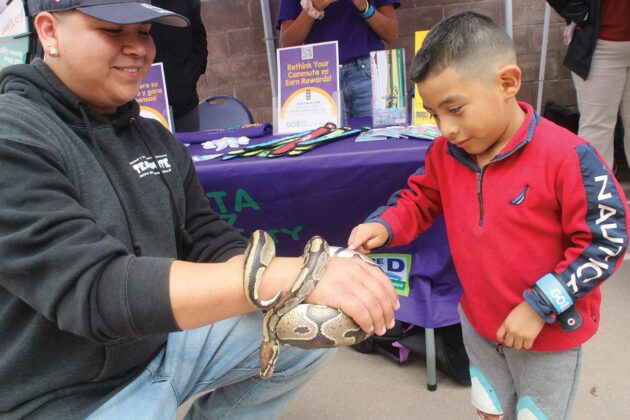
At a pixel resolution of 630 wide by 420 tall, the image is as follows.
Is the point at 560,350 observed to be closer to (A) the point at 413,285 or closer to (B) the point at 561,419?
(B) the point at 561,419

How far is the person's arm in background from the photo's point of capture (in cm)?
286

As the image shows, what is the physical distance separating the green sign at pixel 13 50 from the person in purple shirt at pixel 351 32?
4.88 feet

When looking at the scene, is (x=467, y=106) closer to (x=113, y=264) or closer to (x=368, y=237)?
(x=368, y=237)

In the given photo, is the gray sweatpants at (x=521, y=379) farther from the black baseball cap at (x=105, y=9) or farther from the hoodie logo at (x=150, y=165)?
the black baseball cap at (x=105, y=9)

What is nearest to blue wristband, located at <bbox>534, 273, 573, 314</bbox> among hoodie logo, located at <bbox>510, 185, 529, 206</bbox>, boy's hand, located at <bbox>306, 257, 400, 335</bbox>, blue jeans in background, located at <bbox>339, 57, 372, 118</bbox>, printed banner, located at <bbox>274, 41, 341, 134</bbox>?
hoodie logo, located at <bbox>510, 185, 529, 206</bbox>

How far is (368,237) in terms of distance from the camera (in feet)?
4.83

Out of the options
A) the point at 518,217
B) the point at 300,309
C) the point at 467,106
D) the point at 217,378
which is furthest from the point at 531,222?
the point at 217,378

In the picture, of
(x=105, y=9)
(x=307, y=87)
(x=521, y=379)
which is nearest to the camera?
(x=105, y=9)

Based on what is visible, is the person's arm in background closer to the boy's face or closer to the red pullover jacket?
the red pullover jacket

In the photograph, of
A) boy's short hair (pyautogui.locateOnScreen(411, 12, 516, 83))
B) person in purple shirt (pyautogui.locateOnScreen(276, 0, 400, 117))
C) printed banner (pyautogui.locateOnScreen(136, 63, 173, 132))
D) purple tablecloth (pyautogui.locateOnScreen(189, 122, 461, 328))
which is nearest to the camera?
boy's short hair (pyautogui.locateOnScreen(411, 12, 516, 83))

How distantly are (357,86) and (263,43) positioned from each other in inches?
85.0

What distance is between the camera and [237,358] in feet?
4.77

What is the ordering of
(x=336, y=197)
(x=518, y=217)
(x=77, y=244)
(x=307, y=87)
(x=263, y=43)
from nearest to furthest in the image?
1. (x=77, y=244)
2. (x=518, y=217)
3. (x=336, y=197)
4. (x=307, y=87)
5. (x=263, y=43)

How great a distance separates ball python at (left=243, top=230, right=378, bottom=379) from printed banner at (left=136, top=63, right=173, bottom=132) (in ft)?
6.03
